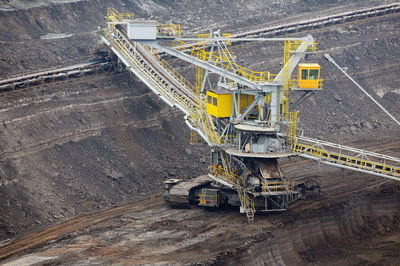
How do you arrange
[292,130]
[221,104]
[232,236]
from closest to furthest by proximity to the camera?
[232,236] < [292,130] < [221,104]

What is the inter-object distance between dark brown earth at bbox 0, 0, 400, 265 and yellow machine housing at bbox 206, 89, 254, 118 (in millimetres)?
4743

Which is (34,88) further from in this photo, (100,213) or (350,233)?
(350,233)

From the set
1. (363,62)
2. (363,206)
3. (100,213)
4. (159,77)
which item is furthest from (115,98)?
(363,62)

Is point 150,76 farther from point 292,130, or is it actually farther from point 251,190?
point 251,190

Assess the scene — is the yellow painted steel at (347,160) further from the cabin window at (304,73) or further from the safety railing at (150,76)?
the safety railing at (150,76)

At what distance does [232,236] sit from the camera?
3306 cm

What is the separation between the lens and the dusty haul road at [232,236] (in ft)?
103

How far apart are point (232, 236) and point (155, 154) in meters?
12.1

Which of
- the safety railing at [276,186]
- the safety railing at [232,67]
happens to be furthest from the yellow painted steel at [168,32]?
the safety railing at [276,186]

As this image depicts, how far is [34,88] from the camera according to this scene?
4453 centimetres

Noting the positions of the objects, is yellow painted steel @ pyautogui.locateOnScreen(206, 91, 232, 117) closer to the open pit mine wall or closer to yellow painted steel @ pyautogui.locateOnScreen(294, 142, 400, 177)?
yellow painted steel @ pyautogui.locateOnScreen(294, 142, 400, 177)

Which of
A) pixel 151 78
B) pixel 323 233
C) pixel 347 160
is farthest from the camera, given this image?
pixel 151 78

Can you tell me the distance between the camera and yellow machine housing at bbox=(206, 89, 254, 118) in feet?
121

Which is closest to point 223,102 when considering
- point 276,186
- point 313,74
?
point 313,74
